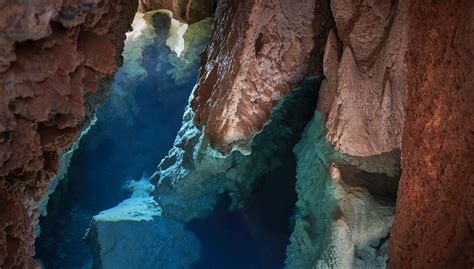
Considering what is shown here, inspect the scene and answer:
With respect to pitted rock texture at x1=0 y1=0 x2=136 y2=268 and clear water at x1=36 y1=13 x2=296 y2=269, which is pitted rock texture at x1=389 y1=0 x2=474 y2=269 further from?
clear water at x1=36 y1=13 x2=296 y2=269

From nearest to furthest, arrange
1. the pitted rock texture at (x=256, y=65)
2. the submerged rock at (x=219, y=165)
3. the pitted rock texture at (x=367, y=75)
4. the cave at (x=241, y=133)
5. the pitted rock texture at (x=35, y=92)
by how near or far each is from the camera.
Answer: the pitted rock texture at (x=35, y=92) < the cave at (x=241, y=133) < the pitted rock texture at (x=367, y=75) < the pitted rock texture at (x=256, y=65) < the submerged rock at (x=219, y=165)

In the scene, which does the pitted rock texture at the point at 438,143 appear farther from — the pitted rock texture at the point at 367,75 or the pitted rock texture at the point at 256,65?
the pitted rock texture at the point at 256,65

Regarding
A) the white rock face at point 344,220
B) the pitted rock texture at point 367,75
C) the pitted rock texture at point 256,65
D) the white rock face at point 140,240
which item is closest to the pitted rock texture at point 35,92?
the pitted rock texture at point 256,65

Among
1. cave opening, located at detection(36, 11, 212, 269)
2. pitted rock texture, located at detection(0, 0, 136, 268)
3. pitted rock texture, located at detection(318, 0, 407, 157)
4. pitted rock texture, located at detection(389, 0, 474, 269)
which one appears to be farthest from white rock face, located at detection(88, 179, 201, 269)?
pitted rock texture, located at detection(389, 0, 474, 269)

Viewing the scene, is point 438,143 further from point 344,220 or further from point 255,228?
point 255,228

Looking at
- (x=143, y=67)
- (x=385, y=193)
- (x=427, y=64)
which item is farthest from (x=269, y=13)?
(x=143, y=67)

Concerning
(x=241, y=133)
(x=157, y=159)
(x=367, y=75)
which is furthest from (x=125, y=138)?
(x=367, y=75)
